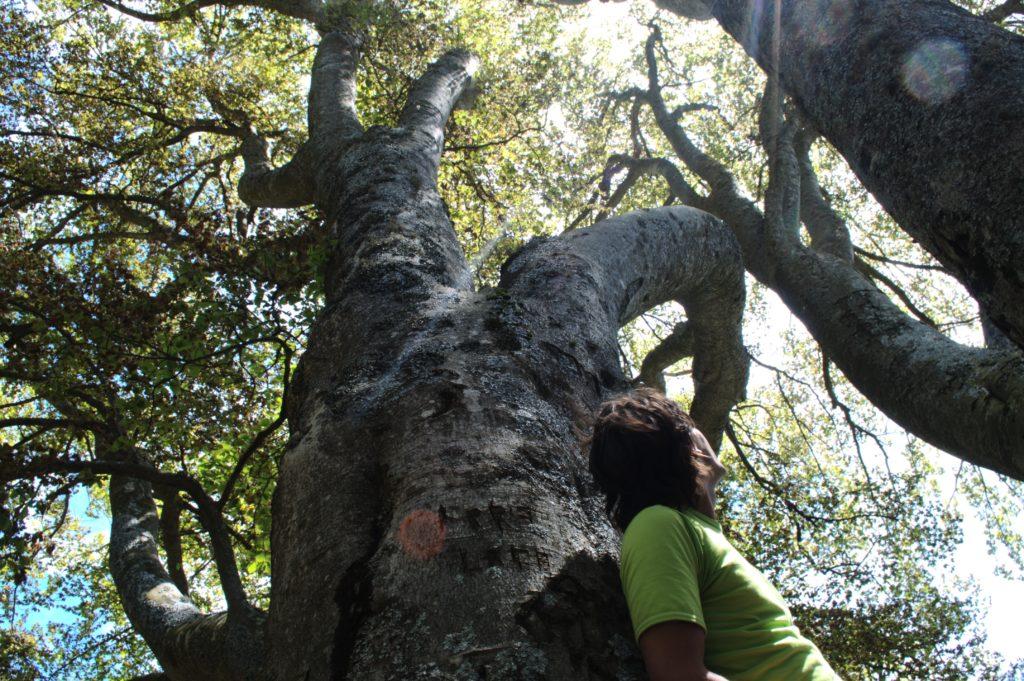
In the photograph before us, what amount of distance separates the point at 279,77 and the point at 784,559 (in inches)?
407

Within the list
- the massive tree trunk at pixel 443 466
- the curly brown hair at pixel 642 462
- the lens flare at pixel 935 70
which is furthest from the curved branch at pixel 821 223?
the curly brown hair at pixel 642 462

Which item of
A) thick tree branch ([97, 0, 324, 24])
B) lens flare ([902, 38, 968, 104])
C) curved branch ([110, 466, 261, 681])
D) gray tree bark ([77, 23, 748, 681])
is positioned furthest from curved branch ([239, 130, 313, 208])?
lens flare ([902, 38, 968, 104])

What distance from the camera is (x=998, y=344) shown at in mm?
3230

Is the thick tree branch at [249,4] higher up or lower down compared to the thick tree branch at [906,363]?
higher up

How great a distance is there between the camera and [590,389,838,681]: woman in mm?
1399

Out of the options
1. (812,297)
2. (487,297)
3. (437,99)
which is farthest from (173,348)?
(812,297)

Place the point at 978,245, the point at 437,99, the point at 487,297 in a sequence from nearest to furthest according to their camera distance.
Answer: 1. the point at 978,245
2. the point at 487,297
3. the point at 437,99

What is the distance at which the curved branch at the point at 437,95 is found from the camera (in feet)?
16.1

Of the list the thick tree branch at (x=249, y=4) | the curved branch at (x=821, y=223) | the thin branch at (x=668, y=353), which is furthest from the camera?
the thick tree branch at (x=249, y=4)

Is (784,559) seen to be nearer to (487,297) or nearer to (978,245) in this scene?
(487,297)

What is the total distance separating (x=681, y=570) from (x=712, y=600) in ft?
0.52

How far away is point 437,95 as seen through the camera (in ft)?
18.7

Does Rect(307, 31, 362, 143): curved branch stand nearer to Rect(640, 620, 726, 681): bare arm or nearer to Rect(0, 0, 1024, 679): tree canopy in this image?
Rect(0, 0, 1024, 679): tree canopy

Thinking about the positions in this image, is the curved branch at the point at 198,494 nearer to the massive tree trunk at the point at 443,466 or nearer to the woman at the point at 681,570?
the massive tree trunk at the point at 443,466
